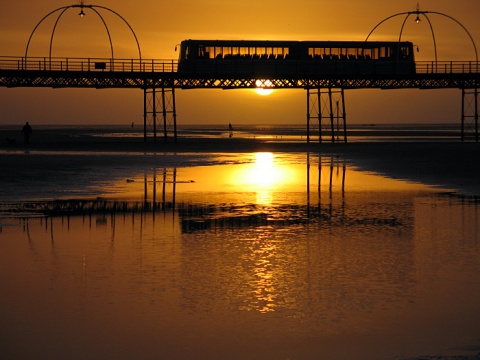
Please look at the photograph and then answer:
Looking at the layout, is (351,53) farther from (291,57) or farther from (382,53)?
(291,57)

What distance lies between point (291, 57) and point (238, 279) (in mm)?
61483

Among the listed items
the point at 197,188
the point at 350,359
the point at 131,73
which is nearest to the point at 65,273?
the point at 350,359

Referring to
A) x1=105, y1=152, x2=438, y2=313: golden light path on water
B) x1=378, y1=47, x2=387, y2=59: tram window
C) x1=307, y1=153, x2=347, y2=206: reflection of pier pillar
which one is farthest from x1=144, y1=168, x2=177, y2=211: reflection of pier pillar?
x1=378, y1=47, x2=387, y2=59: tram window

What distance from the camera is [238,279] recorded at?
12.3 meters

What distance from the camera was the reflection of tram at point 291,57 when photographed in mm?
71375

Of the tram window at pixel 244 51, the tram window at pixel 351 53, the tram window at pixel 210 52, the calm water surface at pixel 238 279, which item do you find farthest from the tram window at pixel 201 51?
the calm water surface at pixel 238 279

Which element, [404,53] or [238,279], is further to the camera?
[404,53]

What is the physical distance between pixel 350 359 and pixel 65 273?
559 cm

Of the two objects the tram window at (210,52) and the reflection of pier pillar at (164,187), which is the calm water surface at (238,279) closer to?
the reflection of pier pillar at (164,187)

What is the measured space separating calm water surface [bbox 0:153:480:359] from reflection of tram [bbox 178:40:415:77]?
49213mm

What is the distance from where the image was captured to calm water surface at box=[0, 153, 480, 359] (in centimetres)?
913

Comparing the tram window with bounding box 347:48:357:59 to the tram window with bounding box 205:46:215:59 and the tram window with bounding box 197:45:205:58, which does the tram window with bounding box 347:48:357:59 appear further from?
the tram window with bounding box 197:45:205:58

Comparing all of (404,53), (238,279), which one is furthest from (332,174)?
(404,53)

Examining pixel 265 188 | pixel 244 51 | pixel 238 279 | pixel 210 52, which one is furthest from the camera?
pixel 244 51
